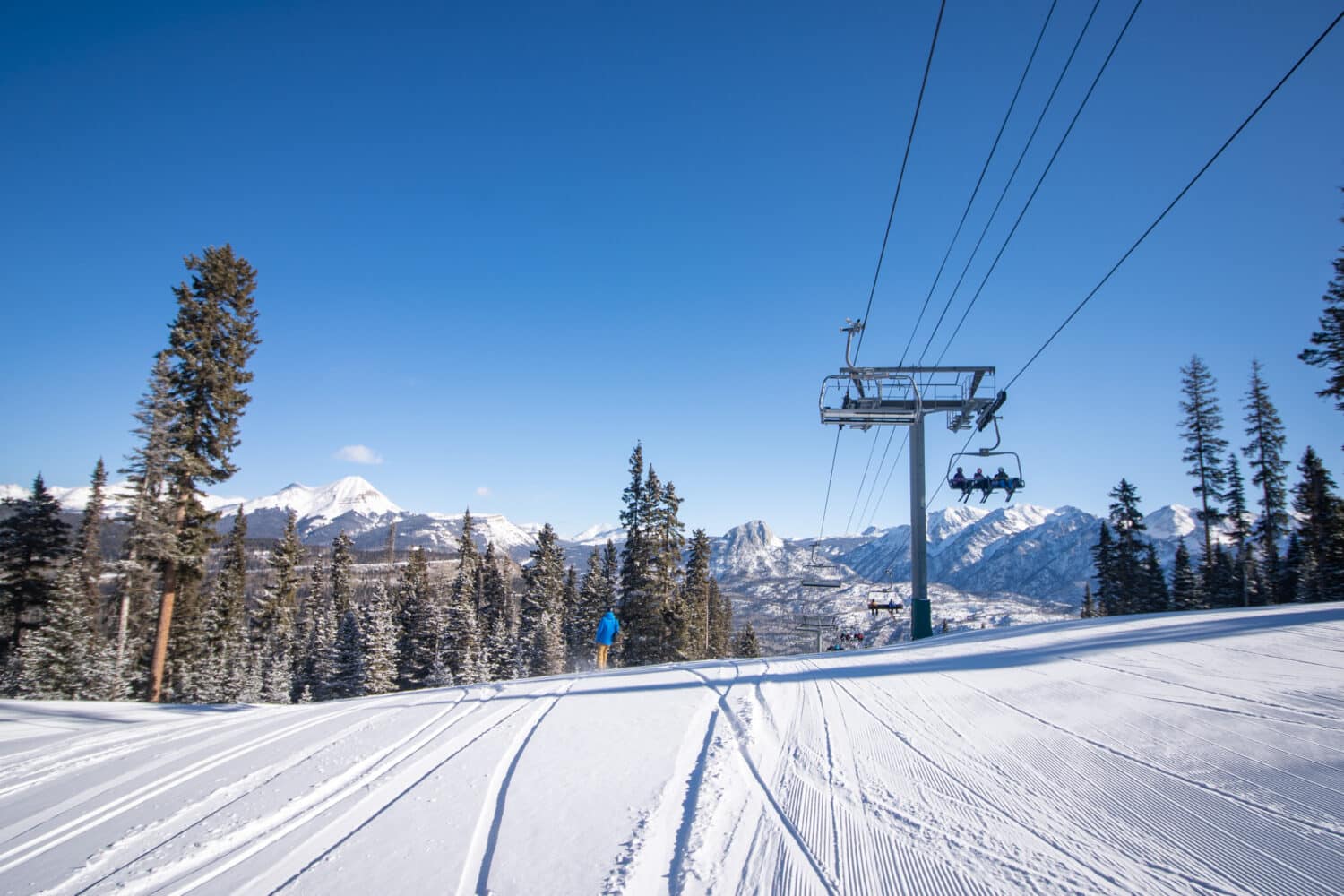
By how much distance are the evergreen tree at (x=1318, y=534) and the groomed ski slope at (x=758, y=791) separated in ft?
113

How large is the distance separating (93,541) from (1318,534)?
249 ft

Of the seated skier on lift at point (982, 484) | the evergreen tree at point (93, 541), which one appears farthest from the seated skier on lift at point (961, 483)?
the evergreen tree at point (93, 541)

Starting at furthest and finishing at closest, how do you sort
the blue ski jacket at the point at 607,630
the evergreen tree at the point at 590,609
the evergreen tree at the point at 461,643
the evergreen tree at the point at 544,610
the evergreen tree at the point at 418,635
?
the evergreen tree at the point at 590,609 → the evergreen tree at the point at 544,610 → the evergreen tree at the point at 418,635 → the evergreen tree at the point at 461,643 → the blue ski jacket at the point at 607,630

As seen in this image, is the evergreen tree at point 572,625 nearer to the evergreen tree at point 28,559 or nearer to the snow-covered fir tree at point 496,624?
the snow-covered fir tree at point 496,624

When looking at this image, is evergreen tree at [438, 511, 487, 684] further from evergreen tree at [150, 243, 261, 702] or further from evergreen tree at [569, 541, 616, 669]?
evergreen tree at [150, 243, 261, 702]

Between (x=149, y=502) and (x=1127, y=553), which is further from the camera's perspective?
(x=1127, y=553)

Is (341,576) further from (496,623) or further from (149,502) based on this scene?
(149,502)

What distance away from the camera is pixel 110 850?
145 inches

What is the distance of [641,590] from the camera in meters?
32.7

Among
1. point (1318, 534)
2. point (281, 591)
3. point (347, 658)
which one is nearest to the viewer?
point (1318, 534)

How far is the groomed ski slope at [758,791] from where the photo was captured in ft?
9.43

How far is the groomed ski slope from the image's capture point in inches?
113

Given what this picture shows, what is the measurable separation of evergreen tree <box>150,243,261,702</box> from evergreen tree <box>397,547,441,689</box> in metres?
23.4

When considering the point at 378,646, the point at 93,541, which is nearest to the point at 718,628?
the point at 378,646
